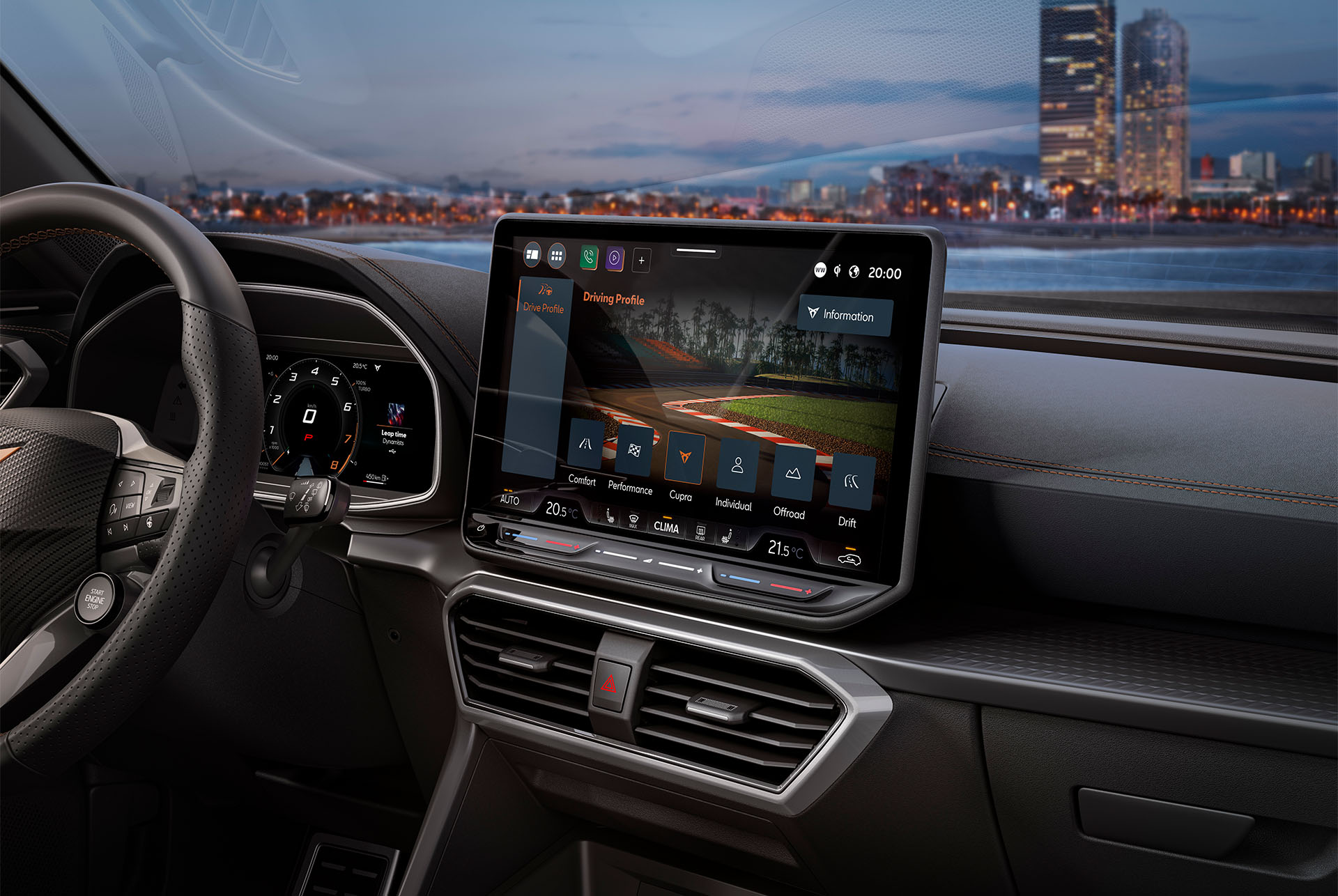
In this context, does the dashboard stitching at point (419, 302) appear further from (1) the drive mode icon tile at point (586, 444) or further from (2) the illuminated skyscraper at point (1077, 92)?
(2) the illuminated skyscraper at point (1077, 92)

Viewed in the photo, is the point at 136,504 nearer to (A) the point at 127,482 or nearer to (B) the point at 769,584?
(A) the point at 127,482

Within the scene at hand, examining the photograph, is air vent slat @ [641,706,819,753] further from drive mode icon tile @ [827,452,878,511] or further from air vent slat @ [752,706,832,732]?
drive mode icon tile @ [827,452,878,511]

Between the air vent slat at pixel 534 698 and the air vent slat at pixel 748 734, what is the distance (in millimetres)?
143

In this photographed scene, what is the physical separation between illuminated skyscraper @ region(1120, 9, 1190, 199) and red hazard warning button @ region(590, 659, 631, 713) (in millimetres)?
1138

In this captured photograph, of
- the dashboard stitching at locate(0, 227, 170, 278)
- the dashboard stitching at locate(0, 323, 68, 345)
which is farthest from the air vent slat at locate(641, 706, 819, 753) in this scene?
the dashboard stitching at locate(0, 323, 68, 345)

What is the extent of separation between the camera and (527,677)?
1.55 meters

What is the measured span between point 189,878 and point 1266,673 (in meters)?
2.26

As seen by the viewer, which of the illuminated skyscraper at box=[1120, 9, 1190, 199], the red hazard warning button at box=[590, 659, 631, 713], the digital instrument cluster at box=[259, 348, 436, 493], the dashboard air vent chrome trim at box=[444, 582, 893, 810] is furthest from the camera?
the digital instrument cluster at box=[259, 348, 436, 493]

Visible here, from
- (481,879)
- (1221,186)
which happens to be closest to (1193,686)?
(1221,186)

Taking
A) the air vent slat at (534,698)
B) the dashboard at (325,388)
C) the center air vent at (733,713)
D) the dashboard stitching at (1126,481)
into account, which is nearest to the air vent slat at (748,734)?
the center air vent at (733,713)

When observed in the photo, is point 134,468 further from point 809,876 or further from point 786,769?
point 809,876

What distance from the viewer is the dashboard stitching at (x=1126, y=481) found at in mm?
1275

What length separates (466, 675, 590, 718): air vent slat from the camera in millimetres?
1506

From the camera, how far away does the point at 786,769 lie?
4.42 ft
